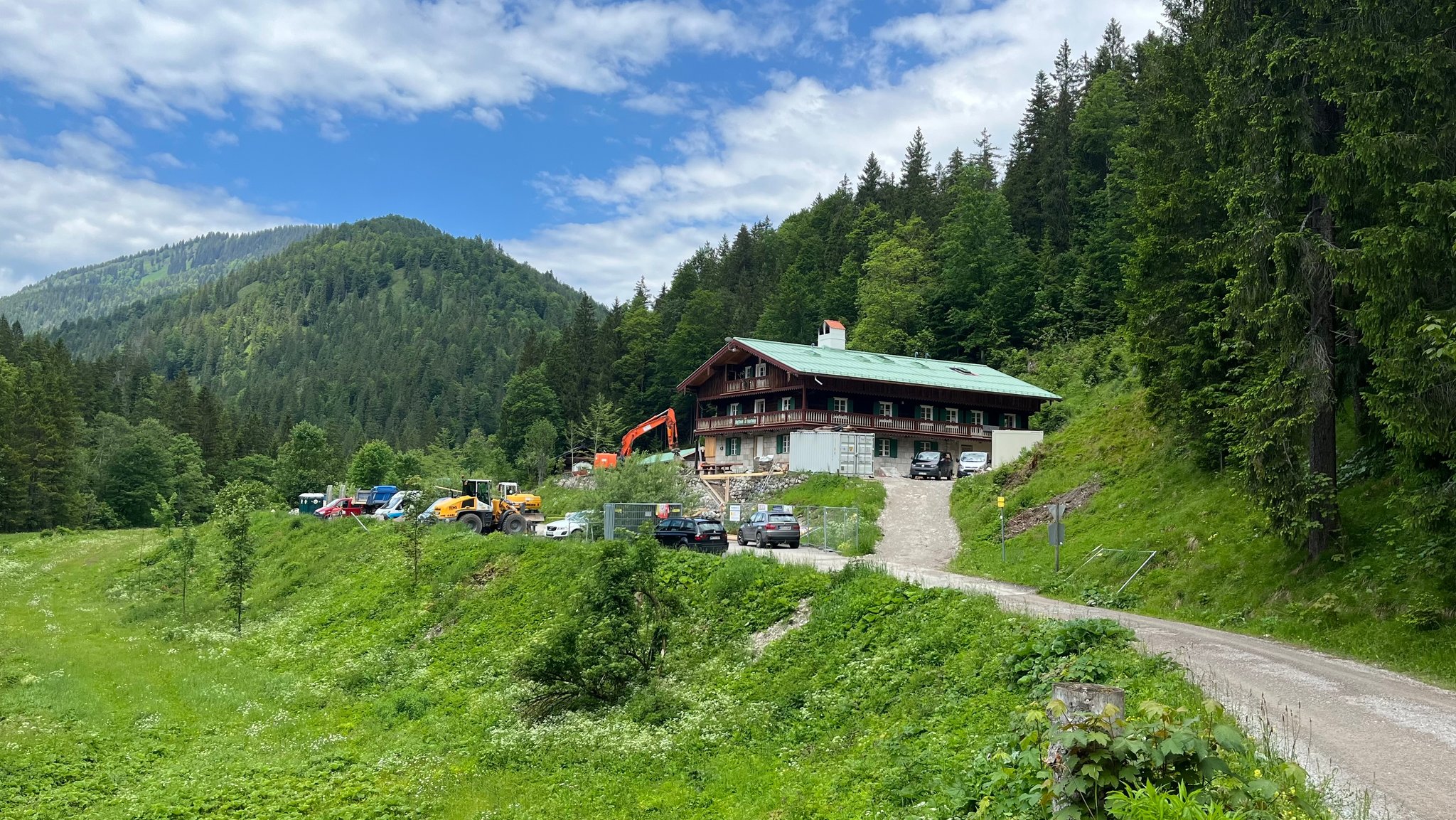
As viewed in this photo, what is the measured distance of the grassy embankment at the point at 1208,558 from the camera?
1658cm

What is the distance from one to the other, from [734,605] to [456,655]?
848 cm

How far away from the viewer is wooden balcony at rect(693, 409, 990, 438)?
56.9 metres

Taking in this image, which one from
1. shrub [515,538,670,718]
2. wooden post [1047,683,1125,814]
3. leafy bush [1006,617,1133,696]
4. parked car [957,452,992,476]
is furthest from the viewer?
parked car [957,452,992,476]

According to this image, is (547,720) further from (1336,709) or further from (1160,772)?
(1160,772)

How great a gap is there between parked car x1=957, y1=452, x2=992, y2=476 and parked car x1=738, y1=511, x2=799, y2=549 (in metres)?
16.3

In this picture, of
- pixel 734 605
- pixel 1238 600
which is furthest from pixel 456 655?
pixel 1238 600

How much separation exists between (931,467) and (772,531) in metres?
18.9

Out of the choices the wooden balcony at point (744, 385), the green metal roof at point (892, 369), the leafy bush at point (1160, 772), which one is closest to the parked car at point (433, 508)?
the green metal roof at point (892, 369)

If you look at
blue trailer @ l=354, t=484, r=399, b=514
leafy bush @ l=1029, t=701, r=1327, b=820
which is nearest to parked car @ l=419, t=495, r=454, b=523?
blue trailer @ l=354, t=484, r=399, b=514

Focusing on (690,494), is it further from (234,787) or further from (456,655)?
(234,787)

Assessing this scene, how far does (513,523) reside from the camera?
139ft

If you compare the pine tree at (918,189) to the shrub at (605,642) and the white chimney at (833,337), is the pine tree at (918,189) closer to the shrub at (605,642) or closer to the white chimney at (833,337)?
the white chimney at (833,337)

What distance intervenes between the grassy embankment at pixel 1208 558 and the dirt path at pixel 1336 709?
4.01 ft

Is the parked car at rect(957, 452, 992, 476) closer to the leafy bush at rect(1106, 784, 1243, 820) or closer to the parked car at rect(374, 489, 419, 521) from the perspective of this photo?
the parked car at rect(374, 489, 419, 521)
